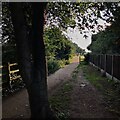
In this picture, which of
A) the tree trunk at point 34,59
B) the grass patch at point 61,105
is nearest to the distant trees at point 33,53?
the tree trunk at point 34,59

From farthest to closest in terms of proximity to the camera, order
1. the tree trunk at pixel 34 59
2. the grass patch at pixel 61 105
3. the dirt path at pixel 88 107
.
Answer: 1. the dirt path at pixel 88 107
2. the grass patch at pixel 61 105
3. the tree trunk at pixel 34 59

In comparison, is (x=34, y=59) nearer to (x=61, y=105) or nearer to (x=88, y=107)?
(x=61, y=105)

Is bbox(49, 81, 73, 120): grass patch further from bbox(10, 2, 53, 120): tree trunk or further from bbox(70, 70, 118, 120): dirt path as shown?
bbox(10, 2, 53, 120): tree trunk

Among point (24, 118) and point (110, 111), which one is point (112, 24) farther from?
point (24, 118)

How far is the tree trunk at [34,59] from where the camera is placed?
6023mm

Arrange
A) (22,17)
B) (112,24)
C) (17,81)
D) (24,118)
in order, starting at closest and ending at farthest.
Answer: (22,17) → (24,118) → (112,24) → (17,81)

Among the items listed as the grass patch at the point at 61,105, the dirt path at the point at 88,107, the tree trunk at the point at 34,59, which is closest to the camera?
the tree trunk at the point at 34,59

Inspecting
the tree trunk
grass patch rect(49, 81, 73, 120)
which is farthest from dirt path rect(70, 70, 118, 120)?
the tree trunk

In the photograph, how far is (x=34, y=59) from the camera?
6285mm

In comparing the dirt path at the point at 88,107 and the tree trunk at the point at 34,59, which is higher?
the tree trunk at the point at 34,59

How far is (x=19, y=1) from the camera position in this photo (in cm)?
616

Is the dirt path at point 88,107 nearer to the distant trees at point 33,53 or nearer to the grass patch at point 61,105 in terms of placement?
the grass patch at point 61,105

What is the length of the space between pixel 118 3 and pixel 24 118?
4.19 metres

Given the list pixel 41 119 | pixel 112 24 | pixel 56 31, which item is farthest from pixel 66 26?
pixel 41 119
